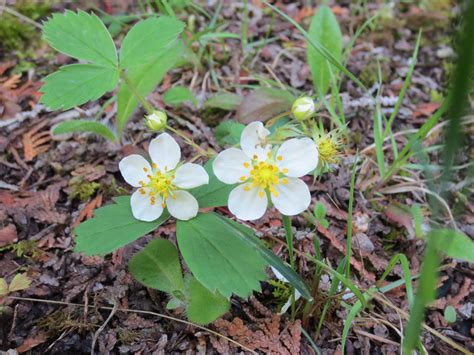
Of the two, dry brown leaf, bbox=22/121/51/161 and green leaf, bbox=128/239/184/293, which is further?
dry brown leaf, bbox=22/121/51/161

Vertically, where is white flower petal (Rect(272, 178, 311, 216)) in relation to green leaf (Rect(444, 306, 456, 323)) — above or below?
above

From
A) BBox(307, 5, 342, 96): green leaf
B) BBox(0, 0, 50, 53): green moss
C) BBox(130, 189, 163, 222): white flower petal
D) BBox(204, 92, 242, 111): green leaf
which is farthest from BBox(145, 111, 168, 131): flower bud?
BBox(0, 0, 50, 53): green moss

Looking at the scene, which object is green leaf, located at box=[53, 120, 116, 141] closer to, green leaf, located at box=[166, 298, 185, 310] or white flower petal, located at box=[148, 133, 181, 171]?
white flower petal, located at box=[148, 133, 181, 171]

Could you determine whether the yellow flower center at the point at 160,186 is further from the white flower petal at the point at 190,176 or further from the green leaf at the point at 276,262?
the green leaf at the point at 276,262

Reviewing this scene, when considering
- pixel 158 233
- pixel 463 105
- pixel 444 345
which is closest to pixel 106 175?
pixel 158 233

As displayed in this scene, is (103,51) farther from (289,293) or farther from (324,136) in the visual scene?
(289,293)

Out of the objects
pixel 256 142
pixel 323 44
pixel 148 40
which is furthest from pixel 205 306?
pixel 323 44
